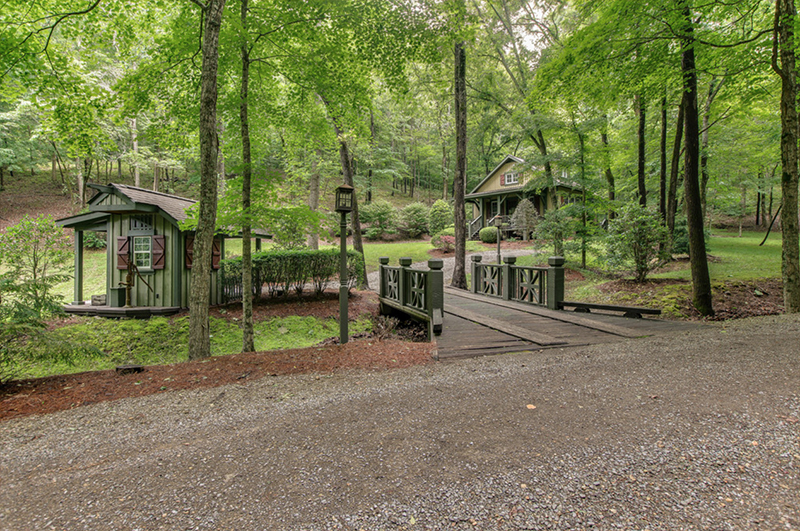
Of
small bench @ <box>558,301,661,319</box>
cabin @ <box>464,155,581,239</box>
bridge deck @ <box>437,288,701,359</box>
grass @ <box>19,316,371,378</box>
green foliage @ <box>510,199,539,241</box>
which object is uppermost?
cabin @ <box>464,155,581,239</box>

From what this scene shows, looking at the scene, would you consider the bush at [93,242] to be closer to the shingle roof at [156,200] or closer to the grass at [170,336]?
the shingle roof at [156,200]

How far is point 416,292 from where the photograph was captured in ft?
22.9

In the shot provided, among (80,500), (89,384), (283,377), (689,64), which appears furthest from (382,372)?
(689,64)

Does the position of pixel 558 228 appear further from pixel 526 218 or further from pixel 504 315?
pixel 526 218

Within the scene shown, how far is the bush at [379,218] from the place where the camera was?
82.2 ft

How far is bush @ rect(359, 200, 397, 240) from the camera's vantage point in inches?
986

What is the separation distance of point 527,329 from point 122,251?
11.1m

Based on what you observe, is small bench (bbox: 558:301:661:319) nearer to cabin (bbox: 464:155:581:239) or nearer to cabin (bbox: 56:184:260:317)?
cabin (bbox: 56:184:260:317)

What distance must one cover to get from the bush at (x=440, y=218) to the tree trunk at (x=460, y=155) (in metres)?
12.9

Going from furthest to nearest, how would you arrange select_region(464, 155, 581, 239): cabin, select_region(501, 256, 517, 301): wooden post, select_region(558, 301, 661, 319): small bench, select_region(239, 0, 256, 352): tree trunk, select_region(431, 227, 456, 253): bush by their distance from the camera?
select_region(464, 155, 581, 239): cabin, select_region(431, 227, 456, 253): bush, select_region(501, 256, 517, 301): wooden post, select_region(558, 301, 661, 319): small bench, select_region(239, 0, 256, 352): tree trunk

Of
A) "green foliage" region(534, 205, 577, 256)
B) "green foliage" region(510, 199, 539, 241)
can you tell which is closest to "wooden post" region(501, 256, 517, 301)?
"green foliage" region(534, 205, 577, 256)

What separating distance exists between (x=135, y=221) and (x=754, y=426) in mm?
13195

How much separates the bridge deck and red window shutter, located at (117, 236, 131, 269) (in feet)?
30.6

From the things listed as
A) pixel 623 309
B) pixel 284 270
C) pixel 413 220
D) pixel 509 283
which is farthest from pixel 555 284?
pixel 413 220
